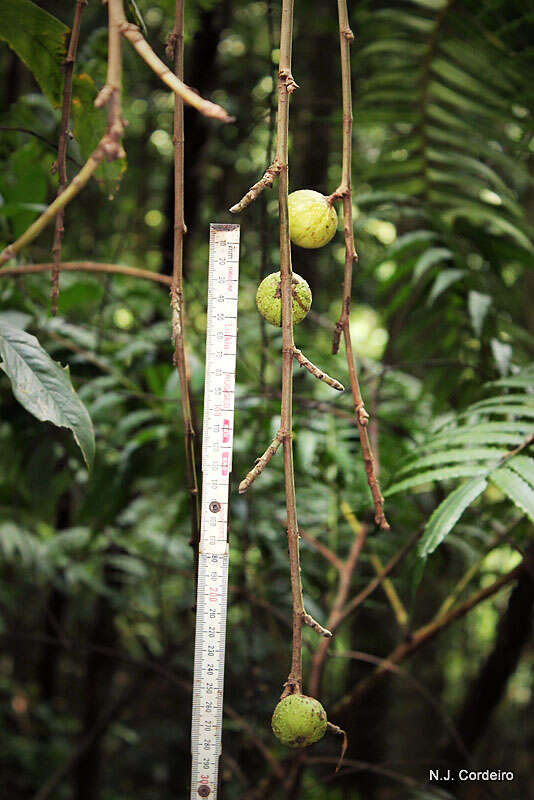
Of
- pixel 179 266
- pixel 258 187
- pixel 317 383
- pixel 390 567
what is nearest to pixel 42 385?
pixel 179 266

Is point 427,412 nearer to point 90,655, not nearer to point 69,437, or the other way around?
point 69,437

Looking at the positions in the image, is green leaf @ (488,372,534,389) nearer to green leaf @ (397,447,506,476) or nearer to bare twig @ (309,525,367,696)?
green leaf @ (397,447,506,476)

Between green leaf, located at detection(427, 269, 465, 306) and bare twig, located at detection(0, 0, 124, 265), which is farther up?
green leaf, located at detection(427, 269, 465, 306)

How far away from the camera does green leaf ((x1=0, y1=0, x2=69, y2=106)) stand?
790 millimetres

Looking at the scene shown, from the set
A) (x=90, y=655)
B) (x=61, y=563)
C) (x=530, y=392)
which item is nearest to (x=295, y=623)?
(x=530, y=392)

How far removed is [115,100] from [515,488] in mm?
566

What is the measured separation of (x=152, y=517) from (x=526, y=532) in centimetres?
131

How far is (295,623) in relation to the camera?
22.7 inches

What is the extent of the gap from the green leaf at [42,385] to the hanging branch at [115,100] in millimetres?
196

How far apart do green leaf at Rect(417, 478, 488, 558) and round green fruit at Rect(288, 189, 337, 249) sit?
32 centimetres

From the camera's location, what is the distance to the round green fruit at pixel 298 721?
585 mm

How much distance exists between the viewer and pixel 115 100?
1.47ft

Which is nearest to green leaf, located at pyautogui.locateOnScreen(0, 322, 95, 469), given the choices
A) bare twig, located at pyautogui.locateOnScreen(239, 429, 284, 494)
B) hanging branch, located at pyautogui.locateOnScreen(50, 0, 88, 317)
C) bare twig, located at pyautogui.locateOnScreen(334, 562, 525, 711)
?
hanging branch, located at pyautogui.locateOnScreen(50, 0, 88, 317)

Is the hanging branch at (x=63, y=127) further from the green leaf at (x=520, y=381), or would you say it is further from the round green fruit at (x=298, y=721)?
the green leaf at (x=520, y=381)
